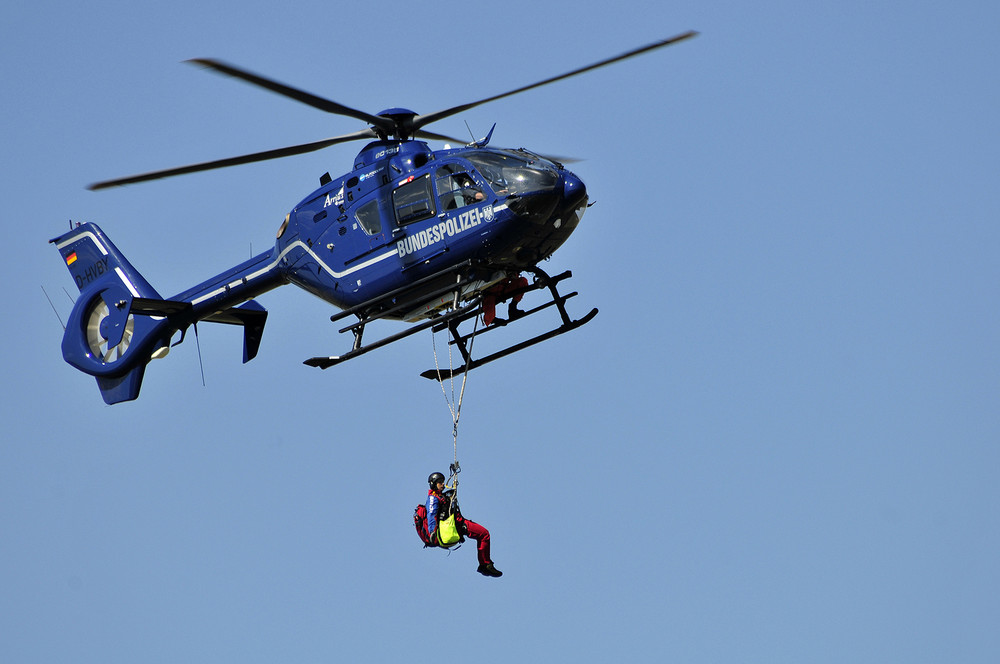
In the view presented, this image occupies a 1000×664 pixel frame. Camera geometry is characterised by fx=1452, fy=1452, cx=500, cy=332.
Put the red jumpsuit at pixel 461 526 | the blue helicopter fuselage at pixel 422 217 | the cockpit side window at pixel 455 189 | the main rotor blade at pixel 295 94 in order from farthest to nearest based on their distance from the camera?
1. the red jumpsuit at pixel 461 526
2. the cockpit side window at pixel 455 189
3. the blue helicopter fuselage at pixel 422 217
4. the main rotor blade at pixel 295 94

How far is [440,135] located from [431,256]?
3.15m

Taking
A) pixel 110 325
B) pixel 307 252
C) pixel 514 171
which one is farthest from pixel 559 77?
pixel 110 325

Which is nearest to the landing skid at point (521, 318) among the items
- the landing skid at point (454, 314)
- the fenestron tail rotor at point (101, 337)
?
the landing skid at point (454, 314)

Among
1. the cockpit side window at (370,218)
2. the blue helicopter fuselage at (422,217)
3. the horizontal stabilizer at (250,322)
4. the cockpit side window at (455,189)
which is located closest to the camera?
the blue helicopter fuselage at (422,217)

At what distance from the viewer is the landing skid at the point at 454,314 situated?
18422 mm

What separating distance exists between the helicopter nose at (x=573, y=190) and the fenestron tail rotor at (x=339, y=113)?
1.28 metres

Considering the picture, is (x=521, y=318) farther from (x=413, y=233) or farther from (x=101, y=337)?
(x=101, y=337)

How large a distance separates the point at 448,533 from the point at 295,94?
5.70 metres

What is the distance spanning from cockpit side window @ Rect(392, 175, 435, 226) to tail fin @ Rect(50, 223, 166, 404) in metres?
5.06

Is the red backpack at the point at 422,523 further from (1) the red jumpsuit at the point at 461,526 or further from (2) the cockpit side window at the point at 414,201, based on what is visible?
(2) the cockpit side window at the point at 414,201

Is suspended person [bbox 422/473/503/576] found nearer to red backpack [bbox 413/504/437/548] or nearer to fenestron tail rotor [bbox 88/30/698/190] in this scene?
red backpack [bbox 413/504/437/548]

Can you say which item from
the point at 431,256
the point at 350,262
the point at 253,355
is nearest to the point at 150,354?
the point at 253,355

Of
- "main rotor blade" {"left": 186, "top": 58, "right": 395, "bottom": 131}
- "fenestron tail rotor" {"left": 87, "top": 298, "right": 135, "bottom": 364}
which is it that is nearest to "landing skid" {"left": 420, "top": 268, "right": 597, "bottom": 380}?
"main rotor blade" {"left": 186, "top": 58, "right": 395, "bottom": 131}

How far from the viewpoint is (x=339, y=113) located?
18062 mm
